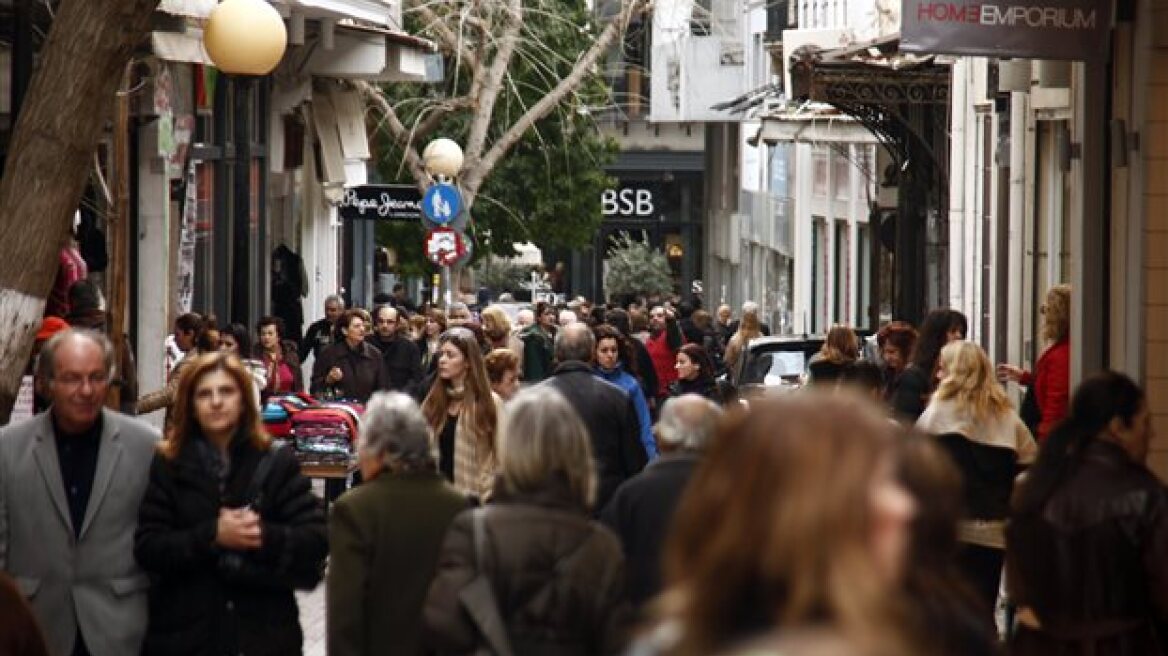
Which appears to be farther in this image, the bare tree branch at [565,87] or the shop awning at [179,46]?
the bare tree branch at [565,87]

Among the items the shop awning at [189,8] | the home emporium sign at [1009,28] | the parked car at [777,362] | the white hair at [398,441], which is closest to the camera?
the white hair at [398,441]

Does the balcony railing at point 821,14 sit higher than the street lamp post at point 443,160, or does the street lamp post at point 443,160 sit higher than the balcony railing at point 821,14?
the balcony railing at point 821,14

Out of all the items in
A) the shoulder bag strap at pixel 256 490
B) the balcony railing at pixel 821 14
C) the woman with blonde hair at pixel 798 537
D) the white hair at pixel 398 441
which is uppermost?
the balcony railing at pixel 821 14

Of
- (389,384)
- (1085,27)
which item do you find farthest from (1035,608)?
(389,384)

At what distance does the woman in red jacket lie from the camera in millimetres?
15547

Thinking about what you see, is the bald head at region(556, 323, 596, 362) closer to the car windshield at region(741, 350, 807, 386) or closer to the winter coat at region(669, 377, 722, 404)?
the winter coat at region(669, 377, 722, 404)

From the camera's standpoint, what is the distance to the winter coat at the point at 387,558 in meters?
8.57

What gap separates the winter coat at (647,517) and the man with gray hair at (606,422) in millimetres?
4630

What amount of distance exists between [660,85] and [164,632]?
6788cm

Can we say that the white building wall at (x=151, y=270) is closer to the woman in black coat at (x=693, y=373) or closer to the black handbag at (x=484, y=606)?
the woman in black coat at (x=693, y=373)

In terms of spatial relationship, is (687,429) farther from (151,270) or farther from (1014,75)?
(151,270)

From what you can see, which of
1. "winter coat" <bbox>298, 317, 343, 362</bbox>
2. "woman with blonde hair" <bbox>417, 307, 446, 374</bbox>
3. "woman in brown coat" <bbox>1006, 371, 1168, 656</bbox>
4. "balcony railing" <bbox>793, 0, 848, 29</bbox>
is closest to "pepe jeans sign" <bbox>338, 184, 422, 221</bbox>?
"woman with blonde hair" <bbox>417, 307, 446, 374</bbox>

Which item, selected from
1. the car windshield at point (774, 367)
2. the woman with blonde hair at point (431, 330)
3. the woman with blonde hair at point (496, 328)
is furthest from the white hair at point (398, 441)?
the woman with blonde hair at point (431, 330)

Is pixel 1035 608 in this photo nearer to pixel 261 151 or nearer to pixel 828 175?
pixel 261 151
